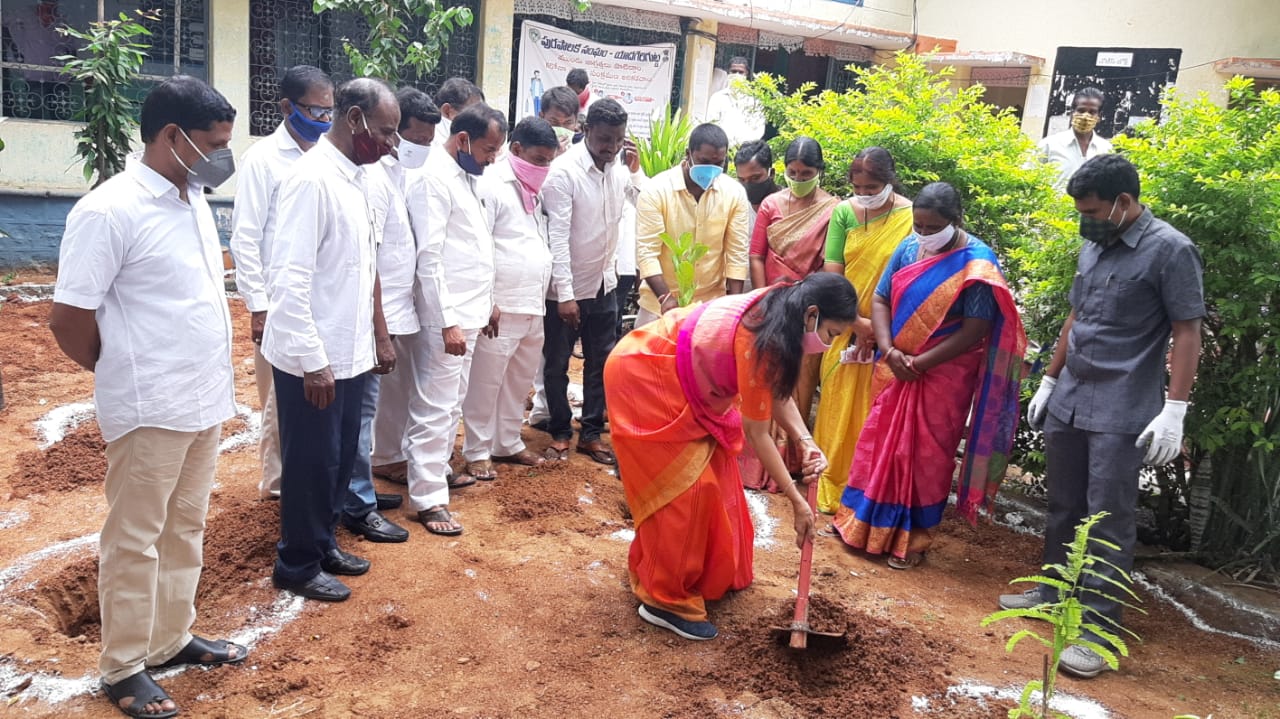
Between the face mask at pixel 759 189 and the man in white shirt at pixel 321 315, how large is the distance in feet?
10.4

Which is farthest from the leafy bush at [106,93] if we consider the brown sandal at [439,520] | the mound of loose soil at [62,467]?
the brown sandal at [439,520]

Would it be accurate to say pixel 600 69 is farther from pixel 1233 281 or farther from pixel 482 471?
pixel 1233 281

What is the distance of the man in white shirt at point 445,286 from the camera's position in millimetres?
4293

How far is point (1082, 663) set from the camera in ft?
11.7

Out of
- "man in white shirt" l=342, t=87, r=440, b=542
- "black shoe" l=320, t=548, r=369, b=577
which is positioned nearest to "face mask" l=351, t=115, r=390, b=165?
"man in white shirt" l=342, t=87, r=440, b=542

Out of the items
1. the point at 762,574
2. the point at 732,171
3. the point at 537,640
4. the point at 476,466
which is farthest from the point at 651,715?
the point at 732,171

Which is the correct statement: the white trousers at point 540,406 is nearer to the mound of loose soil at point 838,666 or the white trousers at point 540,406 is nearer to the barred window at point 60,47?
the mound of loose soil at point 838,666

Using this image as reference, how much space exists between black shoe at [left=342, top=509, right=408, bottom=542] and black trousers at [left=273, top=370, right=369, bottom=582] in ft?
1.36

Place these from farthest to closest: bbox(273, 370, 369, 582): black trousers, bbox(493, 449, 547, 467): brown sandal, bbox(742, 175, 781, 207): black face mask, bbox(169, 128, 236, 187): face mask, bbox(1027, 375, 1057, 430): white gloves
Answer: bbox(742, 175, 781, 207): black face mask → bbox(493, 449, 547, 467): brown sandal → bbox(1027, 375, 1057, 430): white gloves → bbox(273, 370, 369, 582): black trousers → bbox(169, 128, 236, 187): face mask

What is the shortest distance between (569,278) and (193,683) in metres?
2.92

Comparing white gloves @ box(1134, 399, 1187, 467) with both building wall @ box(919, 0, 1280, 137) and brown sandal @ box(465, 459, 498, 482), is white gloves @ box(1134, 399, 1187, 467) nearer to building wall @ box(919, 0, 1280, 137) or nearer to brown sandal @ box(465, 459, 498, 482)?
brown sandal @ box(465, 459, 498, 482)

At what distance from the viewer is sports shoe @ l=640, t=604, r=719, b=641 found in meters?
3.59

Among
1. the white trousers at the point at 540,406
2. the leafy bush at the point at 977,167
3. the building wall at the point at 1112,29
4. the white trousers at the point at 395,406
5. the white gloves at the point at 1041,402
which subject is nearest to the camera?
the white gloves at the point at 1041,402

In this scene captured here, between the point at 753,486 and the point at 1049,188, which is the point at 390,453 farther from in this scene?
the point at 1049,188
